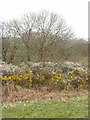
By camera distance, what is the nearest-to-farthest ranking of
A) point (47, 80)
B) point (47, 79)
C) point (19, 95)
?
point (19, 95), point (47, 80), point (47, 79)

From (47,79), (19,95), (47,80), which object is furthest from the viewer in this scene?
(47,79)

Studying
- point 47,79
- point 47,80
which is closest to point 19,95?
point 47,80

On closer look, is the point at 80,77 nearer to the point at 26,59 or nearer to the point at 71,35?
the point at 26,59

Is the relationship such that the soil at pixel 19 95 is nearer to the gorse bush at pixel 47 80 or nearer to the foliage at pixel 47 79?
the gorse bush at pixel 47 80

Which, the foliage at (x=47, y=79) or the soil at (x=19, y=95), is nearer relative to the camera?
the soil at (x=19, y=95)

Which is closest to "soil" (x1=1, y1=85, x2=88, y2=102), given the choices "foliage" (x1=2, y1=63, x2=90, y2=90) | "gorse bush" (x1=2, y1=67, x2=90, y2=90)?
"gorse bush" (x1=2, y1=67, x2=90, y2=90)

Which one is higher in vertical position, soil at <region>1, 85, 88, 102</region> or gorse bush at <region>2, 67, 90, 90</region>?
gorse bush at <region>2, 67, 90, 90</region>

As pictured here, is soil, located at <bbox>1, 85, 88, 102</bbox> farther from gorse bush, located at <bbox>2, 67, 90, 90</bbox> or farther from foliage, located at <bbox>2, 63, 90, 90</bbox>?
foliage, located at <bbox>2, 63, 90, 90</bbox>

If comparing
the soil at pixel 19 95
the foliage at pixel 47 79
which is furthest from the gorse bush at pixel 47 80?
the soil at pixel 19 95

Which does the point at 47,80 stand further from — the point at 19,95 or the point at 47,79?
the point at 19,95

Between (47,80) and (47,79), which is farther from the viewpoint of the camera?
(47,79)

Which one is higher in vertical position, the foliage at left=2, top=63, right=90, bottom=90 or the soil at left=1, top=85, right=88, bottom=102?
the foliage at left=2, top=63, right=90, bottom=90

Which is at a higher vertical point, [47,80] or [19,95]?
[47,80]

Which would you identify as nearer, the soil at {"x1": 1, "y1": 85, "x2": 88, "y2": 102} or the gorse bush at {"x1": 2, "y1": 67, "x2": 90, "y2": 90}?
the soil at {"x1": 1, "y1": 85, "x2": 88, "y2": 102}
